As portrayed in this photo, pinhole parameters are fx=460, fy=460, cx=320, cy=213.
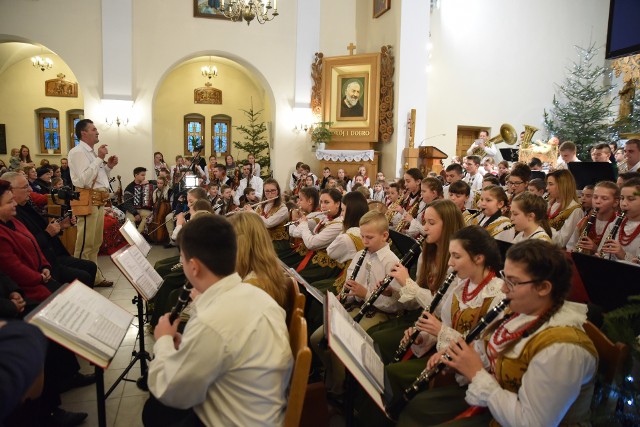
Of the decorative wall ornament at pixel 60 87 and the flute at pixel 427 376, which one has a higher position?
the decorative wall ornament at pixel 60 87

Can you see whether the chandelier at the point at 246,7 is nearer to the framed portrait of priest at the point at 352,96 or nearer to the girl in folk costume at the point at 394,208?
the framed portrait of priest at the point at 352,96

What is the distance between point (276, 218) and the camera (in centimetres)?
582

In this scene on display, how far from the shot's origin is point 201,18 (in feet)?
39.2

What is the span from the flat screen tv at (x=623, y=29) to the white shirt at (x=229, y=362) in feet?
15.4

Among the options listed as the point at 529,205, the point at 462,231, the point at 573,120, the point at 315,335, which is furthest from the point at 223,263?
the point at 573,120

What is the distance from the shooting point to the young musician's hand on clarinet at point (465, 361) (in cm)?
194

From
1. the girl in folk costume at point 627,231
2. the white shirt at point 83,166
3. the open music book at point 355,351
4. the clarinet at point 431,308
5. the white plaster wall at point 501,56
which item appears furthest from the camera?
the white plaster wall at point 501,56

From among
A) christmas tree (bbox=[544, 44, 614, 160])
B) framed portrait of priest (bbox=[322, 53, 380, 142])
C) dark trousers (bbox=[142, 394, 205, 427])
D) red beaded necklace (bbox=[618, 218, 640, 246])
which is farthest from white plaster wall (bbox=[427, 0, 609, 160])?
dark trousers (bbox=[142, 394, 205, 427])

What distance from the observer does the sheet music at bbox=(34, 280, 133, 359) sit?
6.21 feet

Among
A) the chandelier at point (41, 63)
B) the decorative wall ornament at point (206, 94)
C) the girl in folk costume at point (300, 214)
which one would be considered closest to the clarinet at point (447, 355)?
the girl in folk costume at point (300, 214)

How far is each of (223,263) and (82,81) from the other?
37.1 feet

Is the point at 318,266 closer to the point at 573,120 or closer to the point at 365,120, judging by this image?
the point at 365,120

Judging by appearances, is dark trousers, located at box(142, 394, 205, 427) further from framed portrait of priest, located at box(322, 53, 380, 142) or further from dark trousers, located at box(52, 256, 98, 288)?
framed portrait of priest, located at box(322, 53, 380, 142)

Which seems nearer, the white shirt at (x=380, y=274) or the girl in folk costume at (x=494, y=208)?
the white shirt at (x=380, y=274)
